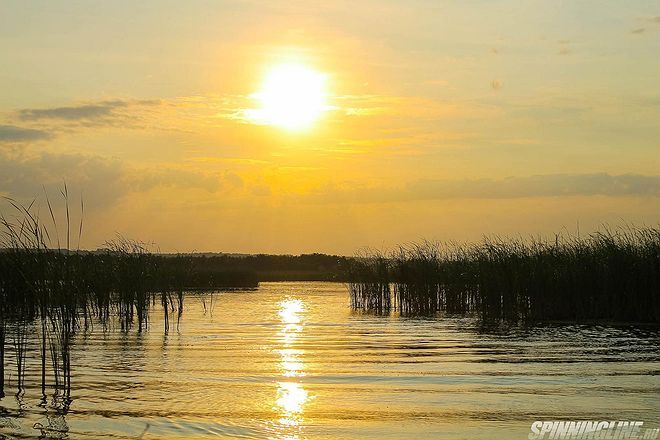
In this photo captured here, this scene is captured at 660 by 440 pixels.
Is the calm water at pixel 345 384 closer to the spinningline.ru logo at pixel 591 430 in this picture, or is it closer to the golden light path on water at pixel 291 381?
the golden light path on water at pixel 291 381

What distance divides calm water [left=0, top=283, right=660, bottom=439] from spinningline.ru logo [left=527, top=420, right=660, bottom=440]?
0.19 meters

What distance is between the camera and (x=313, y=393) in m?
12.2

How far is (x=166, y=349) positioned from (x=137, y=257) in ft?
24.1

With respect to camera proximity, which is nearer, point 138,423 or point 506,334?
point 138,423

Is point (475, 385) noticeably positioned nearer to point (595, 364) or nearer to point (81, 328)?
point (595, 364)

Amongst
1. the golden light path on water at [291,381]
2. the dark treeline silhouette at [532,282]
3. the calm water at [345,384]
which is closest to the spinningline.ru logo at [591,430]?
the calm water at [345,384]

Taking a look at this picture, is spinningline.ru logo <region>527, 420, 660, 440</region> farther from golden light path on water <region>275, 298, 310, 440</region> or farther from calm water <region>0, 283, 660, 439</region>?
golden light path on water <region>275, 298, 310, 440</region>

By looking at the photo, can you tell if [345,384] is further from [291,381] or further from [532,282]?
[532,282]

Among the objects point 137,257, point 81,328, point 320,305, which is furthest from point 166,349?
point 320,305

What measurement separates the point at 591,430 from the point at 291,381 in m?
5.11

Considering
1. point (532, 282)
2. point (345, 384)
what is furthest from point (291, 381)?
point (532, 282)

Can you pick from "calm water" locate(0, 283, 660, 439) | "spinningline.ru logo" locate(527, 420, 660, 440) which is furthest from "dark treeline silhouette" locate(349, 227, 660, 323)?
"spinningline.ru logo" locate(527, 420, 660, 440)

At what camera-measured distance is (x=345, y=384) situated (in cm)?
1303

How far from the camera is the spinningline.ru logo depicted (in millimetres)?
9594
